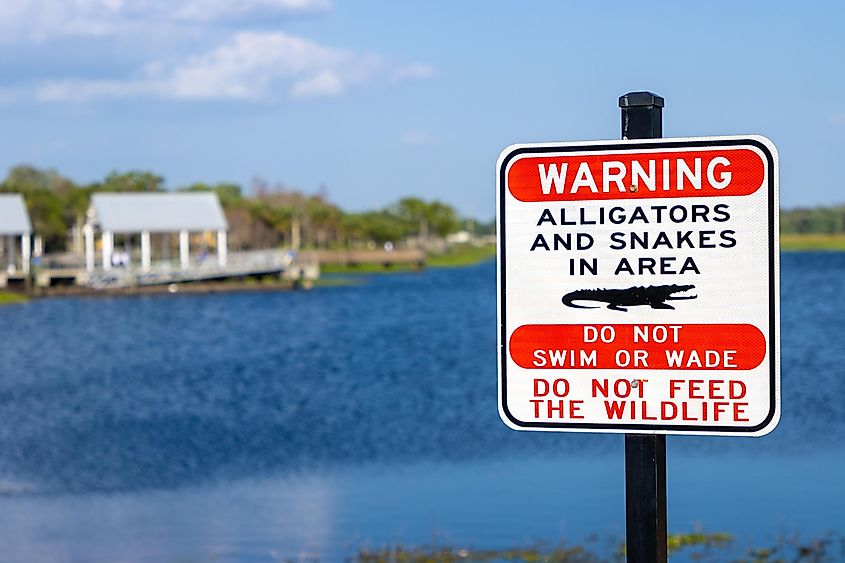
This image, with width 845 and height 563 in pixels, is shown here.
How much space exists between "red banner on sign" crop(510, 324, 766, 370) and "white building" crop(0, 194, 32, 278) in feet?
283

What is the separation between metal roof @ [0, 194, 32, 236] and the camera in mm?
87062

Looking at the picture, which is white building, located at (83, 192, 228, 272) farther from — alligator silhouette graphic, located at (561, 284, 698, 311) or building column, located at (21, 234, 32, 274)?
alligator silhouette graphic, located at (561, 284, 698, 311)

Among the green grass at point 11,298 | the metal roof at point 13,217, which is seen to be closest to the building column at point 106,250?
the metal roof at point 13,217

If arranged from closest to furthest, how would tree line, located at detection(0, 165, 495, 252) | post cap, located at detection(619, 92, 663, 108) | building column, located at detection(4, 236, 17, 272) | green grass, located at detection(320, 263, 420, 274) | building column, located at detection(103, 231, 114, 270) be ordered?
post cap, located at detection(619, 92, 663, 108) < building column, located at detection(103, 231, 114, 270) < building column, located at detection(4, 236, 17, 272) < tree line, located at detection(0, 165, 495, 252) < green grass, located at detection(320, 263, 420, 274)

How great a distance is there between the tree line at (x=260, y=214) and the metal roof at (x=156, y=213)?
2013cm

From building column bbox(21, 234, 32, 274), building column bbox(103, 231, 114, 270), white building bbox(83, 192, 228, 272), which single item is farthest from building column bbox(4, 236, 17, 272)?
building column bbox(103, 231, 114, 270)

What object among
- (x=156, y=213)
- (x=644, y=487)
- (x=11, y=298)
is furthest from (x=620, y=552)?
(x=156, y=213)

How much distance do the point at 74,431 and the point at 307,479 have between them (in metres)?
9.07

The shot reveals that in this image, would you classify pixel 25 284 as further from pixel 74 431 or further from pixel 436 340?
pixel 74 431

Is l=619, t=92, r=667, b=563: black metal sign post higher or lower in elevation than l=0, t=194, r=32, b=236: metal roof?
lower

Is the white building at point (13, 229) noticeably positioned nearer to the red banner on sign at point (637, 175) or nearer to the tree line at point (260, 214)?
the tree line at point (260, 214)

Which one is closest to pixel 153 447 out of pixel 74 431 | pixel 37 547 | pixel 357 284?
pixel 74 431

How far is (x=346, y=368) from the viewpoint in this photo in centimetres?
4303

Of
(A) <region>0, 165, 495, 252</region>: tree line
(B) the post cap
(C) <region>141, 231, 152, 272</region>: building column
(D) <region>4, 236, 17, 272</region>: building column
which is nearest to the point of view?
(B) the post cap
